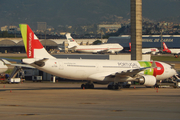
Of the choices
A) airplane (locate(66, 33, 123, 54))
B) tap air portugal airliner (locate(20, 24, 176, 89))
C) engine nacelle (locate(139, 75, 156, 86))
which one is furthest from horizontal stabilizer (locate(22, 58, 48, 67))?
airplane (locate(66, 33, 123, 54))

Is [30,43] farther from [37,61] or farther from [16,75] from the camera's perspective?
[16,75]

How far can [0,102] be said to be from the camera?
21.5 meters

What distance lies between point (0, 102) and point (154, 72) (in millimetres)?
19583

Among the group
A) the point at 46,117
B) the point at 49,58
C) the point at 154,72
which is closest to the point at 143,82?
the point at 154,72

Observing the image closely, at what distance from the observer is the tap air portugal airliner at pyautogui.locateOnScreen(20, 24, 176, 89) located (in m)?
29.5

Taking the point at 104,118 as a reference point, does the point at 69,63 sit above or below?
above

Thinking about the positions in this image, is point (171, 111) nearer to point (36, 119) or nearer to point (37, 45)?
point (36, 119)

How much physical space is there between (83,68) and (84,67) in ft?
0.57

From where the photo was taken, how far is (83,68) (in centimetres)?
3097

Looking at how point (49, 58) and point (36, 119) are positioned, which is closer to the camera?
point (36, 119)

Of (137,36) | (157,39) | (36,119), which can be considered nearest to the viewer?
(36,119)

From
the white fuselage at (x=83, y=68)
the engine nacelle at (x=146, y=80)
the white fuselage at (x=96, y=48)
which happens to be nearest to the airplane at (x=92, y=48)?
the white fuselage at (x=96, y=48)

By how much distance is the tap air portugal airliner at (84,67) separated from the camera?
2955 centimetres

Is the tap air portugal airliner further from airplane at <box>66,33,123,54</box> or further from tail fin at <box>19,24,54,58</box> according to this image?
airplane at <box>66,33,123,54</box>
